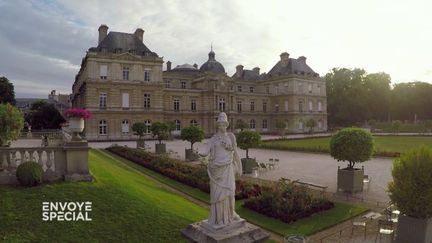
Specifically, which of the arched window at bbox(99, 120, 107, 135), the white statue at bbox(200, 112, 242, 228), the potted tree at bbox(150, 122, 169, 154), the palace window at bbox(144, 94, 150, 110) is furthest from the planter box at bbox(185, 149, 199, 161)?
the palace window at bbox(144, 94, 150, 110)

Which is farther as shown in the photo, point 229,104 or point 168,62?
point 168,62

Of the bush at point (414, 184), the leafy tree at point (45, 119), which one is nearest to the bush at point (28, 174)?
the bush at point (414, 184)

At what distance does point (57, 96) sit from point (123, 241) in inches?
4343

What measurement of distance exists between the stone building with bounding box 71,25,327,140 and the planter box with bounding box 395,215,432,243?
38758 mm

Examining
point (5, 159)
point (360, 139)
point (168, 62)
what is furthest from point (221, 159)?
point (168, 62)

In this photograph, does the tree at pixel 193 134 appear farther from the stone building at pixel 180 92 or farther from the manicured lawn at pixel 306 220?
the stone building at pixel 180 92

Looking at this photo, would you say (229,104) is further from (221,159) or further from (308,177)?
(221,159)

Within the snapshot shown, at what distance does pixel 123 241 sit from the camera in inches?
271

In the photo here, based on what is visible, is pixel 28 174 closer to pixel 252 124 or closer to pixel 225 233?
pixel 225 233

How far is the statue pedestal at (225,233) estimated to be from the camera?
20.1 feet

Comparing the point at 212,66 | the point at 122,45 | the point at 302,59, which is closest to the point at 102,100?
the point at 122,45

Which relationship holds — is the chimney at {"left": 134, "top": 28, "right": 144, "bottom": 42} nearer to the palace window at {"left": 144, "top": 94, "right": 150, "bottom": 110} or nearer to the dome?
the palace window at {"left": 144, "top": 94, "right": 150, "bottom": 110}

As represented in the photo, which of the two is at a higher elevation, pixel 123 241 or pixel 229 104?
Answer: pixel 229 104

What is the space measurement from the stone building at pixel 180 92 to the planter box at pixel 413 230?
38758 mm
